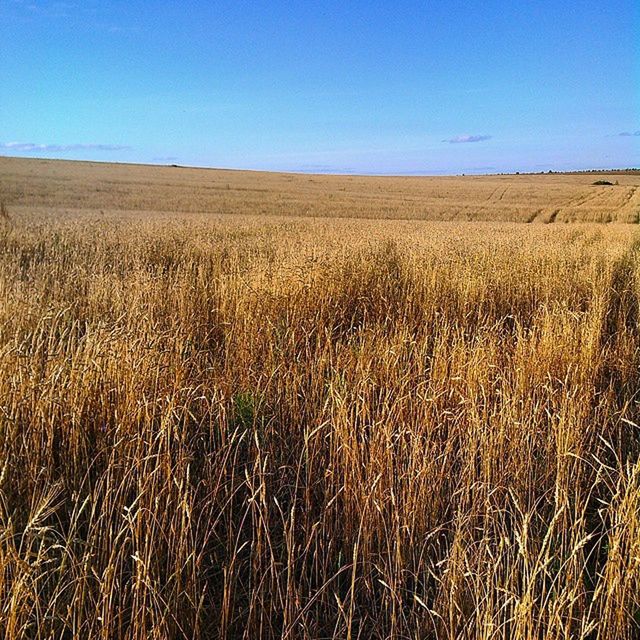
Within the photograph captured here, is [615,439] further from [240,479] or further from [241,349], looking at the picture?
[241,349]

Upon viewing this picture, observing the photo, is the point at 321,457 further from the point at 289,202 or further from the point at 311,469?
the point at 289,202

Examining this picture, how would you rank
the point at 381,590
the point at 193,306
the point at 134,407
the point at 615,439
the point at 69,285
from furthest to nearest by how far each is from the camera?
the point at 69,285
the point at 193,306
the point at 615,439
the point at 134,407
the point at 381,590

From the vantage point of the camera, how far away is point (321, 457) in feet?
8.73

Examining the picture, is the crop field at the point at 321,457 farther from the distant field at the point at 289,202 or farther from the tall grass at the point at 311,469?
the distant field at the point at 289,202

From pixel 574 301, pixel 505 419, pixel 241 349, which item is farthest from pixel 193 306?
pixel 574 301

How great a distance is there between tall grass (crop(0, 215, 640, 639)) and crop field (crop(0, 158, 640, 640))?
0.02 meters

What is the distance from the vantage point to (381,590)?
6.36 feet

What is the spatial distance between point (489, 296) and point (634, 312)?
1.48 meters

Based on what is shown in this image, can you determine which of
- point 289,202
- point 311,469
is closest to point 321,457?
point 311,469

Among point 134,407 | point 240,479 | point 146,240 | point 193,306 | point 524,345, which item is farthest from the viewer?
point 146,240

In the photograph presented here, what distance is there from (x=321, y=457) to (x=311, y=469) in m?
0.19

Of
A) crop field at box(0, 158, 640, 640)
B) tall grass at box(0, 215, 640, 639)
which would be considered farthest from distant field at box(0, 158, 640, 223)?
tall grass at box(0, 215, 640, 639)

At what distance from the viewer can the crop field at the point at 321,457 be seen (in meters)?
1.64

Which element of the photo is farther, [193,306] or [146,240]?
[146,240]
